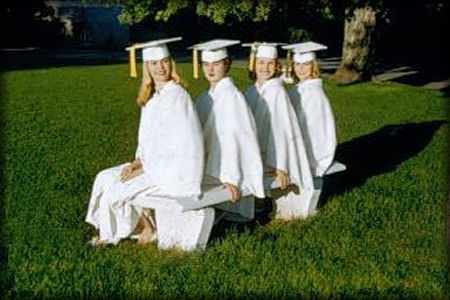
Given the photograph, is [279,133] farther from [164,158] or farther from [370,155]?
[370,155]

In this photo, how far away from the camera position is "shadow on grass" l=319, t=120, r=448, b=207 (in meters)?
9.31

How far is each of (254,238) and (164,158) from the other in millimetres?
1154

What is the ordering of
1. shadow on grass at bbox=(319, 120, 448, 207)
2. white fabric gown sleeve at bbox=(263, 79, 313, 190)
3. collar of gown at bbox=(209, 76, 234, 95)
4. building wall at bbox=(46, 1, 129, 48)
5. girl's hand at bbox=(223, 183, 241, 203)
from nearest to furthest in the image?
girl's hand at bbox=(223, 183, 241, 203) < collar of gown at bbox=(209, 76, 234, 95) < white fabric gown sleeve at bbox=(263, 79, 313, 190) < shadow on grass at bbox=(319, 120, 448, 207) < building wall at bbox=(46, 1, 129, 48)

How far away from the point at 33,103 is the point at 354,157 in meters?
8.33

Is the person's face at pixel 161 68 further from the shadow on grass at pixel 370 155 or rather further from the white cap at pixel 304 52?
the white cap at pixel 304 52

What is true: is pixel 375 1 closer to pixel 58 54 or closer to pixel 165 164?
pixel 165 164

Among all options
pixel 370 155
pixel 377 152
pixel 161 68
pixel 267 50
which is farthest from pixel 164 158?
pixel 377 152

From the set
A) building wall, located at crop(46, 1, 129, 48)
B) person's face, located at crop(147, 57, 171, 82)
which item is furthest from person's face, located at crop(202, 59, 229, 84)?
building wall, located at crop(46, 1, 129, 48)

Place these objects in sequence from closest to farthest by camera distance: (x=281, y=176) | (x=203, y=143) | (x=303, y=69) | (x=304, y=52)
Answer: (x=203, y=143), (x=281, y=176), (x=304, y=52), (x=303, y=69)

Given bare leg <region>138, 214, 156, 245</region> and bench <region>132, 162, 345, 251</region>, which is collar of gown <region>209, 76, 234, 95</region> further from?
bare leg <region>138, 214, 156, 245</region>

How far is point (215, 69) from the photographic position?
21.0 ft

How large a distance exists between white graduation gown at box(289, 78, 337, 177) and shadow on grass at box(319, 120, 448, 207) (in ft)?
2.24

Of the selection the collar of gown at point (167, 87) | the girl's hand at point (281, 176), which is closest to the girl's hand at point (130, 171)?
the collar of gown at point (167, 87)

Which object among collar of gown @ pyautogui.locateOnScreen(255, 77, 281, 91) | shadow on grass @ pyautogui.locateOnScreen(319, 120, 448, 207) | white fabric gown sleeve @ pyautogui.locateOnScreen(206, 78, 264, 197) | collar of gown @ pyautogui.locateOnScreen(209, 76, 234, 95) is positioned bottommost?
shadow on grass @ pyautogui.locateOnScreen(319, 120, 448, 207)
